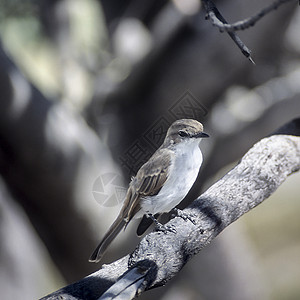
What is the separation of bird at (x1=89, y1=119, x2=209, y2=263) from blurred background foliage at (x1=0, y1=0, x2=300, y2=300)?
2.49 ft

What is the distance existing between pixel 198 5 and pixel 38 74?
76.1 inches

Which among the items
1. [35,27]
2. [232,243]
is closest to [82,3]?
[35,27]

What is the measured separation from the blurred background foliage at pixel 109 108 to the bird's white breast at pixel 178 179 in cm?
77

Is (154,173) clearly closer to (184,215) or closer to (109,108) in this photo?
(184,215)

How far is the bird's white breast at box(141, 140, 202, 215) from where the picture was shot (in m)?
1.08

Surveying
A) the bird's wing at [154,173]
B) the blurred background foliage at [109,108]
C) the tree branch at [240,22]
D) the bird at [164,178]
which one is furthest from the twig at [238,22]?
the blurred background foliage at [109,108]

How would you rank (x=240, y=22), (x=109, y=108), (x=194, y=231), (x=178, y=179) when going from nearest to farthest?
(x=240, y=22) < (x=178, y=179) < (x=194, y=231) < (x=109, y=108)

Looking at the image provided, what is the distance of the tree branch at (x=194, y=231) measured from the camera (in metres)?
1.15

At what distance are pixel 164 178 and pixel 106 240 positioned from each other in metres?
0.20

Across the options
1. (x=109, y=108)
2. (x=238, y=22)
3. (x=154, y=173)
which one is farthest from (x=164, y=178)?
(x=109, y=108)

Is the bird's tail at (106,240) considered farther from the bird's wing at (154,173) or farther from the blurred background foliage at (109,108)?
the blurred background foliage at (109,108)

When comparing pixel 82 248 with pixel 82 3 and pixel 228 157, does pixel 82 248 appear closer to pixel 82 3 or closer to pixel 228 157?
pixel 228 157

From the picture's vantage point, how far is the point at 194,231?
4.37 feet

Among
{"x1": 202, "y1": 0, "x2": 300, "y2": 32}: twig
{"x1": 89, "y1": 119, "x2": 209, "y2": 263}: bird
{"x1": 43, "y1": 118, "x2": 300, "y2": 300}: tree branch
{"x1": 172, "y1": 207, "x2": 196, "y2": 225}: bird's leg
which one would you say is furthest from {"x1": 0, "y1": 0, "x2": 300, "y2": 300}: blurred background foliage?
{"x1": 202, "y1": 0, "x2": 300, "y2": 32}: twig
